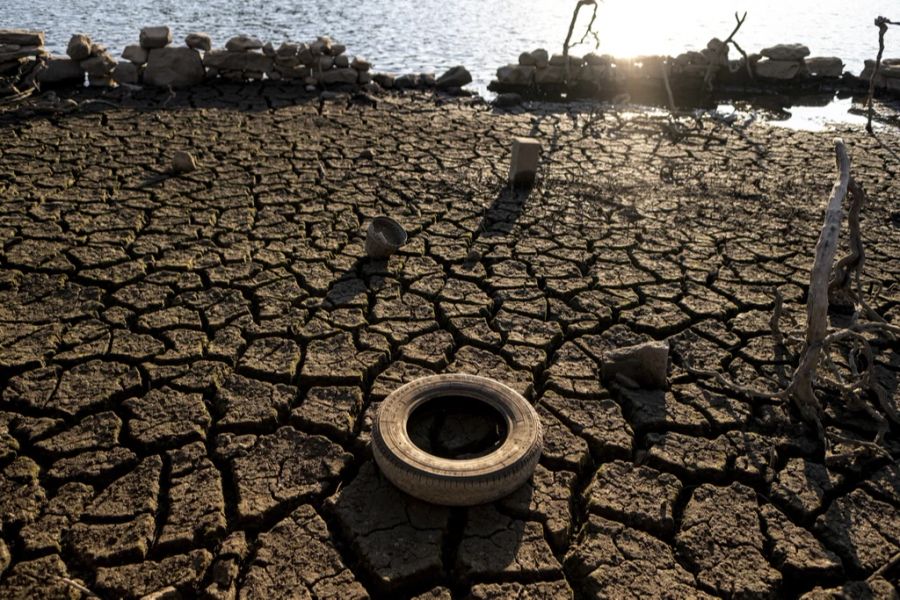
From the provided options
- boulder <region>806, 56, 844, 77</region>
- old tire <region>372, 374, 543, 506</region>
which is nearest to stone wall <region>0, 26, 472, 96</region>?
boulder <region>806, 56, 844, 77</region>

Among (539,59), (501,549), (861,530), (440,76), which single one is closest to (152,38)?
(440,76)

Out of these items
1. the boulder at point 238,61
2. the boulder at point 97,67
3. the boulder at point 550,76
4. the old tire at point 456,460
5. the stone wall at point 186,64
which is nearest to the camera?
the old tire at point 456,460

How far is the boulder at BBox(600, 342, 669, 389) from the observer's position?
3.86 meters

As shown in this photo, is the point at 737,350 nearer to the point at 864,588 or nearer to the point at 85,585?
the point at 864,588

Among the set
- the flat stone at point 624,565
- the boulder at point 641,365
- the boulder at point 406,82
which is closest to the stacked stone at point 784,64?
the boulder at point 406,82

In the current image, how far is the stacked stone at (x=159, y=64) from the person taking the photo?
10.2 m

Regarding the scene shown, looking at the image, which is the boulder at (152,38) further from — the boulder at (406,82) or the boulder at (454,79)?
the boulder at (454,79)

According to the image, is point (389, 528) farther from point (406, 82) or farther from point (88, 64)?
point (88, 64)

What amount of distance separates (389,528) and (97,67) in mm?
9819

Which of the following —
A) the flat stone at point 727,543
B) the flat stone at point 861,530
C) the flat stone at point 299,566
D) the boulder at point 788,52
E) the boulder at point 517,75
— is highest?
the boulder at point 788,52

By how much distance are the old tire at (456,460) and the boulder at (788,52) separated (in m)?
13.1

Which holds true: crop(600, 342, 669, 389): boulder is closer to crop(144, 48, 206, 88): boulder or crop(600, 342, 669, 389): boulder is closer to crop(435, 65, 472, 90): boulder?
crop(435, 65, 472, 90): boulder

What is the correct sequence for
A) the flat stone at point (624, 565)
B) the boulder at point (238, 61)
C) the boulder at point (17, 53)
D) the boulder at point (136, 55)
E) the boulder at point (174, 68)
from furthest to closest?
the boulder at point (238, 61), the boulder at point (136, 55), the boulder at point (174, 68), the boulder at point (17, 53), the flat stone at point (624, 565)

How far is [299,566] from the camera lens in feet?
8.92
